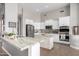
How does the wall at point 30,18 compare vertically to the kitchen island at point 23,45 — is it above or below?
above

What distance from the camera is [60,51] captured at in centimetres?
201

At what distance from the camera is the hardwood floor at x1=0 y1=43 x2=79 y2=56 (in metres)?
2.00

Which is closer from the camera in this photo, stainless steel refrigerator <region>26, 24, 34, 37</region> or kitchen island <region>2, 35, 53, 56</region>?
kitchen island <region>2, 35, 53, 56</region>

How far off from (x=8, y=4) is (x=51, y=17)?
2.60ft

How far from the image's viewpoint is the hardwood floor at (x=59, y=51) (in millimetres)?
1995

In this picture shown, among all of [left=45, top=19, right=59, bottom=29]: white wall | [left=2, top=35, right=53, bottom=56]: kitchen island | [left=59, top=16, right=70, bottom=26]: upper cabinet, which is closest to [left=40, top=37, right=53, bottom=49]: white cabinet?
[left=2, top=35, right=53, bottom=56]: kitchen island

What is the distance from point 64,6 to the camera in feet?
6.64

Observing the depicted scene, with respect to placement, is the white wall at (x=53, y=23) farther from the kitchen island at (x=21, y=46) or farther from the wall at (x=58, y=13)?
the kitchen island at (x=21, y=46)

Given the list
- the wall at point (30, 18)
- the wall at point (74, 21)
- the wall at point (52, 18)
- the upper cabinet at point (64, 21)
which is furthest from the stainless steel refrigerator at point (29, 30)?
the wall at point (74, 21)

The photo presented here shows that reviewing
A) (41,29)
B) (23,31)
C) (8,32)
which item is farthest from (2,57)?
(41,29)

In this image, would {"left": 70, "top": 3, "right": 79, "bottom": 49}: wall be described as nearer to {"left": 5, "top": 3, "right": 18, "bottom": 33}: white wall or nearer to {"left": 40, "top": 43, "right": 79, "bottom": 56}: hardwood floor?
{"left": 40, "top": 43, "right": 79, "bottom": 56}: hardwood floor

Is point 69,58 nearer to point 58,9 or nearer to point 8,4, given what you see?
point 58,9

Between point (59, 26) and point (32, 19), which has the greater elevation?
point (32, 19)

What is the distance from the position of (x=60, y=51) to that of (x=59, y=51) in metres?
0.02
